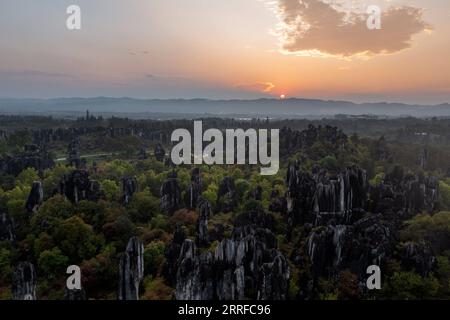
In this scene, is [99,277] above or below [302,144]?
below

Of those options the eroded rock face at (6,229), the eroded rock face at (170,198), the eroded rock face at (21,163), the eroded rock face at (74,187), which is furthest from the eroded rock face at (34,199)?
the eroded rock face at (21,163)

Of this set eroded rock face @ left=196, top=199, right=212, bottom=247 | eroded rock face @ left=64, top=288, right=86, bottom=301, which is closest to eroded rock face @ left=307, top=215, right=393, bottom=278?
eroded rock face @ left=196, top=199, right=212, bottom=247

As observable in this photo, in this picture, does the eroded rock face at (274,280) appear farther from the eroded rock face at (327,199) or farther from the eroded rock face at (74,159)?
the eroded rock face at (74,159)

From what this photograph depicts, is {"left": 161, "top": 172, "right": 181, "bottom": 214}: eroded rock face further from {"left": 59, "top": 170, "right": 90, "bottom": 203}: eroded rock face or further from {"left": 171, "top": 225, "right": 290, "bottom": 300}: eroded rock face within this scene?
{"left": 171, "top": 225, "right": 290, "bottom": 300}: eroded rock face
